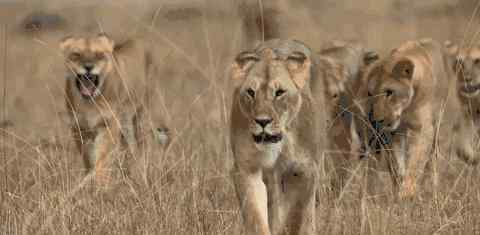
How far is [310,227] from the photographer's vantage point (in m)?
5.49

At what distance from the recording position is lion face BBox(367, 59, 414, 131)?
25.0ft

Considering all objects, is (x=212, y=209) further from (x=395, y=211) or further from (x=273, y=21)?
(x=273, y=21)

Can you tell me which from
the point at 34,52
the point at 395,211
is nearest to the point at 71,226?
the point at 395,211

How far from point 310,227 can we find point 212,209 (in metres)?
0.53

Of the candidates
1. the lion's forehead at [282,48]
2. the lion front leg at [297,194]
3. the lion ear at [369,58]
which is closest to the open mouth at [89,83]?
the lion ear at [369,58]

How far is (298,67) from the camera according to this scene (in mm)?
5531

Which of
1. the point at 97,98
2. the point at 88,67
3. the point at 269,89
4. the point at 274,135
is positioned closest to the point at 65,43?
the point at 88,67

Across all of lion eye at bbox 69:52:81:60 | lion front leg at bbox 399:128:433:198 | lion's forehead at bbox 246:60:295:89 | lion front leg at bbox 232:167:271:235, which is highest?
lion's forehead at bbox 246:60:295:89

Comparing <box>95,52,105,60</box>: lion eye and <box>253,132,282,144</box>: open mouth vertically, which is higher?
<box>253,132,282,144</box>: open mouth

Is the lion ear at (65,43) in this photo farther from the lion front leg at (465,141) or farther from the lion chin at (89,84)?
the lion front leg at (465,141)

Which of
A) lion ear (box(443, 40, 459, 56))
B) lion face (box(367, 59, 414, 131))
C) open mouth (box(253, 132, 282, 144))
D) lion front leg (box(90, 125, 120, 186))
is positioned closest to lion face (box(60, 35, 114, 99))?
lion front leg (box(90, 125, 120, 186))

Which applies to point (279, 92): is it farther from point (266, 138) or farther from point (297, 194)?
point (297, 194)

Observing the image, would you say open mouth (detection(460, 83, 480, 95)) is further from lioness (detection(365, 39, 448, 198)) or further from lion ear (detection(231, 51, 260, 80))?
lion ear (detection(231, 51, 260, 80))

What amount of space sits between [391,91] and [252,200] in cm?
258
